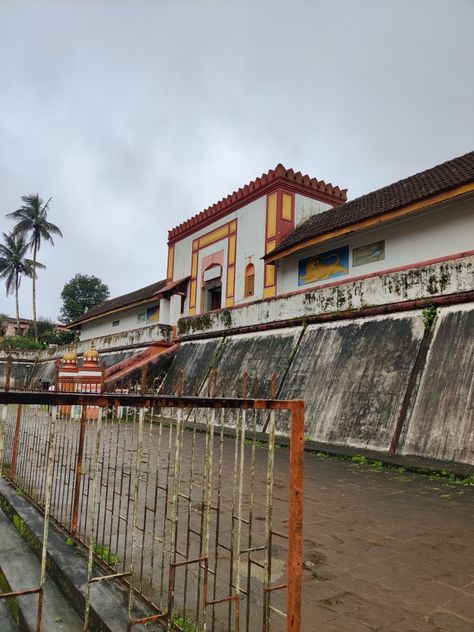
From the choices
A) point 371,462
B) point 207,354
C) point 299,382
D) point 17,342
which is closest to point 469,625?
point 371,462

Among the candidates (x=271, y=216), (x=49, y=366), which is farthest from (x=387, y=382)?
(x=49, y=366)

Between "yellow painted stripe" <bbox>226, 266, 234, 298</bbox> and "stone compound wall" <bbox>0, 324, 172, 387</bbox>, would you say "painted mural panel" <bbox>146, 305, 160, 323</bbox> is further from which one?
"yellow painted stripe" <bbox>226, 266, 234, 298</bbox>

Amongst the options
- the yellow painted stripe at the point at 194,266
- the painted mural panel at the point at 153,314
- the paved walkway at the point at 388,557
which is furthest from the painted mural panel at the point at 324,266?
→ the painted mural panel at the point at 153,314

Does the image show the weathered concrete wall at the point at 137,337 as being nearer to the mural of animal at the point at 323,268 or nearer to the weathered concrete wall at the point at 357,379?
the mural of animal at the point at 323,268

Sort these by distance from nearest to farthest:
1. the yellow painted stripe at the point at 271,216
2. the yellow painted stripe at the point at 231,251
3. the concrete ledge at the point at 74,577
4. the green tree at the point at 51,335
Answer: the concrete ledge at the point at 74,577, the yellow painted stripe at the point at 271,216, the yellow painted stripe at the point at 231,251, the green tree at the point at 51,335

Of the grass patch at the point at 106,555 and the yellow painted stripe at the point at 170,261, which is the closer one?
the grass patch at the point at 106,555

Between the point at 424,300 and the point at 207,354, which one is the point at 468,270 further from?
the point at 207,354

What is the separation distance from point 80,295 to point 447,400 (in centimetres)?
4005

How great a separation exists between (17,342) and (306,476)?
32.6m

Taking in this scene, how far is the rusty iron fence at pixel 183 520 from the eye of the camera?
1.77 m

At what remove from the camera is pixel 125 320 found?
24.3 m

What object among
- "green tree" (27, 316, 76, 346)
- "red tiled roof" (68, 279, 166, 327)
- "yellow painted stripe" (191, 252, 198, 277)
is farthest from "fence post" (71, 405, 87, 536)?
"green tree" (27, 316, 76, 346)

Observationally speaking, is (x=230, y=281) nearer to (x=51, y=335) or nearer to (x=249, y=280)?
(x=249, y=280)

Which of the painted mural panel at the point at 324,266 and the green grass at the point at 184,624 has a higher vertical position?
the painted mural panel at the point at 324,266
